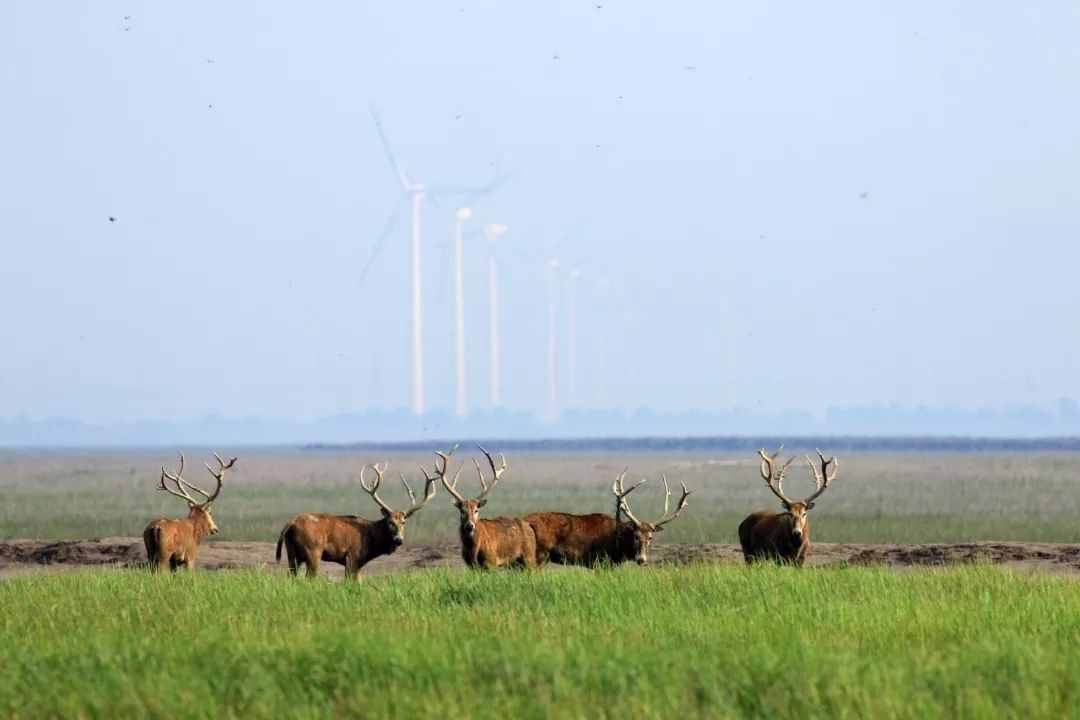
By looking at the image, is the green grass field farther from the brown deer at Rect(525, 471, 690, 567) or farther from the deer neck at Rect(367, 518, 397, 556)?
the brown deer at Rect(525, 471, 690, 567)

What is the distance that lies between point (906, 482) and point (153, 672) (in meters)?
60.3

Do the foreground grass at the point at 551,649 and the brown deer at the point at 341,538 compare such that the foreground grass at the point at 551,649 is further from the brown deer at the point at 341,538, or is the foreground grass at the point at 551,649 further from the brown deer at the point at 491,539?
the brown deer at the point at 341,538

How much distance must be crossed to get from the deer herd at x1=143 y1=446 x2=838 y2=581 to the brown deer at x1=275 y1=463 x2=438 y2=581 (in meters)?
0.01

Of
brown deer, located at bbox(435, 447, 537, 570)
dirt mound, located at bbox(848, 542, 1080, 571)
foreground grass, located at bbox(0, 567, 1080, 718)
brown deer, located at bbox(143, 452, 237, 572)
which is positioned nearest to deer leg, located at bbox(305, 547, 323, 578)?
brown deer, located at bbox(143, 452, 237, 572)

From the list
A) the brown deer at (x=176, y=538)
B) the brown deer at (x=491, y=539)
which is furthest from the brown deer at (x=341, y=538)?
the brown deer at (x=176, y=538)

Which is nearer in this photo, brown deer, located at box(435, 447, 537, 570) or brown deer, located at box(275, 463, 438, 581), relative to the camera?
brown deer, located at box(435, 447, 537, 570)

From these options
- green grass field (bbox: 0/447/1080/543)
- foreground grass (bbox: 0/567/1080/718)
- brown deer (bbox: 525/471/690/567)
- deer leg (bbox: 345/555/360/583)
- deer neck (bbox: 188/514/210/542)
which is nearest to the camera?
foreground grass (bbox: 0/567/1080/718)

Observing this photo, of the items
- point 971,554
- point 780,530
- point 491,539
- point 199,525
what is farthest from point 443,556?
point 971,554

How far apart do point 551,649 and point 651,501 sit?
41.4 m

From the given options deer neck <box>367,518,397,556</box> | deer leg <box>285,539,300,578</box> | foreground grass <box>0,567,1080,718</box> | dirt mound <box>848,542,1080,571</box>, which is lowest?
foreground grass <box>0,567,1080,718</box>

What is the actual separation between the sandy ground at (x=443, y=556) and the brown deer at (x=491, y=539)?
435 cm

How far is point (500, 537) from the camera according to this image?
2472 cm

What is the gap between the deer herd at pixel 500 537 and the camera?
24484mm

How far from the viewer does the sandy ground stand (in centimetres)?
2975
